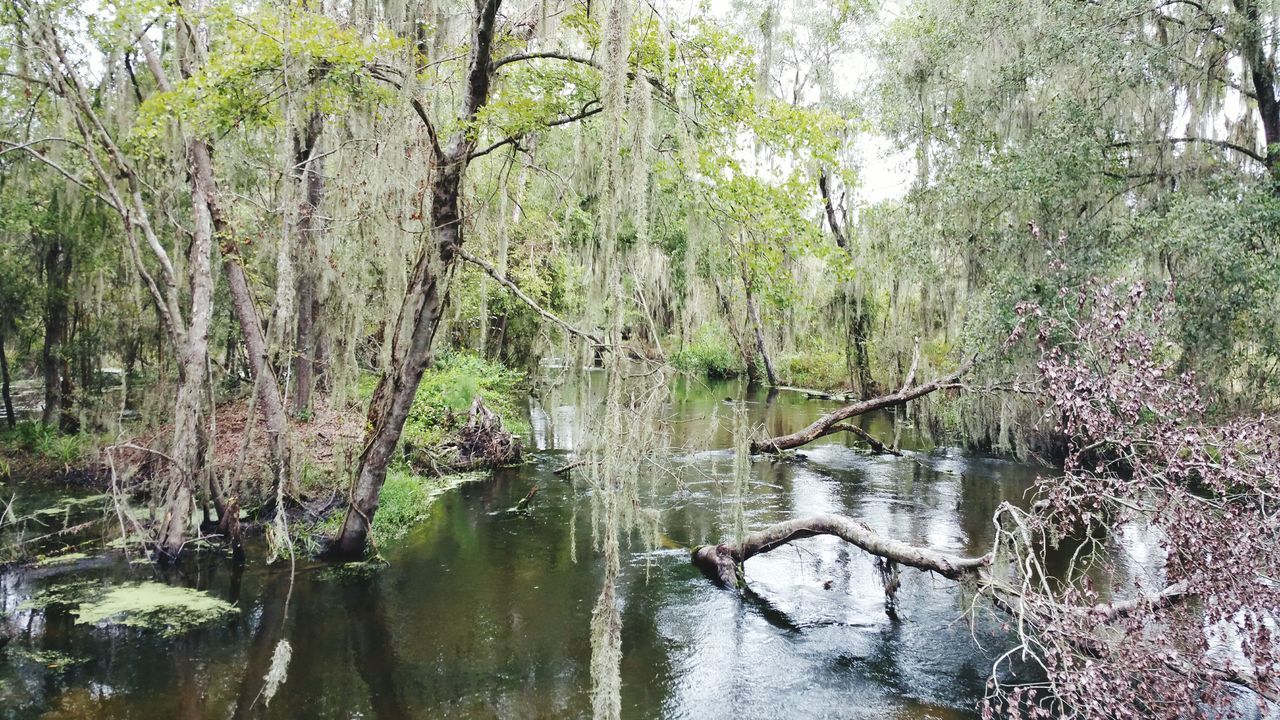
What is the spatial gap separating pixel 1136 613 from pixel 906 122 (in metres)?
9.98

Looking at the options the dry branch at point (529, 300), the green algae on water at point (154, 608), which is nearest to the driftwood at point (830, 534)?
the dry branch at point (529, 300)

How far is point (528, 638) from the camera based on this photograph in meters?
6.05

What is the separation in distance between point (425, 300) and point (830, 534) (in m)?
4.87

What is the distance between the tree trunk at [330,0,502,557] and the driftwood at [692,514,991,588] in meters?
3.74

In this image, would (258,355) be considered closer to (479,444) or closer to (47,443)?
(479,444)

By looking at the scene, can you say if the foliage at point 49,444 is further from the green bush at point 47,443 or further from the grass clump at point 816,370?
the grass clump at point 816,370

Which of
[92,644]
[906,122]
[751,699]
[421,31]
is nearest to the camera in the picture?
[751,699]

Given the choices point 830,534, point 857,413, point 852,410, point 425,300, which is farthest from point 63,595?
point 857,413

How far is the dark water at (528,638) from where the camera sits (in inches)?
199

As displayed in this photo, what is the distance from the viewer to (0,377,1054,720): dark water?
16.6ft

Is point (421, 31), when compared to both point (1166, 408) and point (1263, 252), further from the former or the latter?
point (1263, 252)

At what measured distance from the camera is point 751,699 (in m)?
5.23

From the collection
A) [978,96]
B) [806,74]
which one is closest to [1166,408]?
[978,96]

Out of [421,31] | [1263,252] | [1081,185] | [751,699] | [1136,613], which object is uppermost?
[421,31]
